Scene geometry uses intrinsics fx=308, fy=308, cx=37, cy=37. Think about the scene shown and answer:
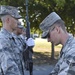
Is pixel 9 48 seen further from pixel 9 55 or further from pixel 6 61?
pixel 6 61

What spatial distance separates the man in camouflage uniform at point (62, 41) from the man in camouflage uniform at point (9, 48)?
2.76 feet

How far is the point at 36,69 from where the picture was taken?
42.2 ft

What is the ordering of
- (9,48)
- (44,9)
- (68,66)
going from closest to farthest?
(68,66), (9,48), (44,9)

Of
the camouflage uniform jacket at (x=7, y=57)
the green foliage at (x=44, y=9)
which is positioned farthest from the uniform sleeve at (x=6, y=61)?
the green foliage at (x=44, y=9)

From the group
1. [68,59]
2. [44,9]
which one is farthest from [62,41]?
[44,9]

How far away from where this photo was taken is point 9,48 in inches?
176

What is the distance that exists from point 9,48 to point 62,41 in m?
1.24

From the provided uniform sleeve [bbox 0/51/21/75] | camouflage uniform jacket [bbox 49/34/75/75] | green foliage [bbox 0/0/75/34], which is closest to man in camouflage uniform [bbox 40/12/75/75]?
camouflage uniform jacket [bbox 49/34/75/75]

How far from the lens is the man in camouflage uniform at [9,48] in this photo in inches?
171

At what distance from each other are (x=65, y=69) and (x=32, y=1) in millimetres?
12107

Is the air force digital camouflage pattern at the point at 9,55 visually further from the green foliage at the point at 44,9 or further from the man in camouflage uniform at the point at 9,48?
the green foliage at the point at 44,9

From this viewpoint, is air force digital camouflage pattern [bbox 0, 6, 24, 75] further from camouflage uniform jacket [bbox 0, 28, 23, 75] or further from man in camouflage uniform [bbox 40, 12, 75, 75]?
man in camouflage uniform [bbox 40, 12, 75, 75]

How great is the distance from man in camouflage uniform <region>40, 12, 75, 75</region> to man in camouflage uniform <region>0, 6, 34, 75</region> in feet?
2.76

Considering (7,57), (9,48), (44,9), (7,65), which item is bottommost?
(7,65)
